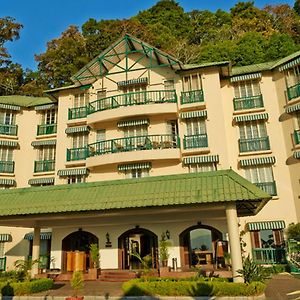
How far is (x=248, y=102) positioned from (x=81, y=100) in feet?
43.4

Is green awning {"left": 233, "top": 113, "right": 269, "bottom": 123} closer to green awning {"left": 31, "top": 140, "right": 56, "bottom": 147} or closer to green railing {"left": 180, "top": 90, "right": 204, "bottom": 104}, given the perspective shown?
green railing {"left": 180, "top": 90, "right": 204, "bottom": 104}

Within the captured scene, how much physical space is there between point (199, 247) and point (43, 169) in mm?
14325

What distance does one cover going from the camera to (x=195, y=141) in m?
23.7

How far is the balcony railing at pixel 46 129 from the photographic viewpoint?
28062 mm

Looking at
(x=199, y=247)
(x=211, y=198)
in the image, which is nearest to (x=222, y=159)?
(x=199, y=247)

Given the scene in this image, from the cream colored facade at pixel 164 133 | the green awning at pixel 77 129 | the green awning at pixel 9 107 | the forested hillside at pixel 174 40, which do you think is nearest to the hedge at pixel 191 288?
the cream colored facade at pixel 164 133

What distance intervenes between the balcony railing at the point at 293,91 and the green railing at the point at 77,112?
1510 centimetres

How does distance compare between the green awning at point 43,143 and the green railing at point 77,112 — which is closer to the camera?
the green railing at point 77,112

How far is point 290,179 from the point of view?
22.5 meters

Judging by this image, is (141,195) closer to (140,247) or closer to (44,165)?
(140,247)

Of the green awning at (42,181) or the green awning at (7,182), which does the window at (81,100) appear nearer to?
the green awning at (42,181)

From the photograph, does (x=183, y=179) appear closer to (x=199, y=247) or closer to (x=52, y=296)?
(x=199, y=247)

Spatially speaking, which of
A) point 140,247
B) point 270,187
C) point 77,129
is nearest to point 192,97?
point 270,187

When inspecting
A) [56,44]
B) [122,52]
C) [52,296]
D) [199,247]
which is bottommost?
[52,296]
